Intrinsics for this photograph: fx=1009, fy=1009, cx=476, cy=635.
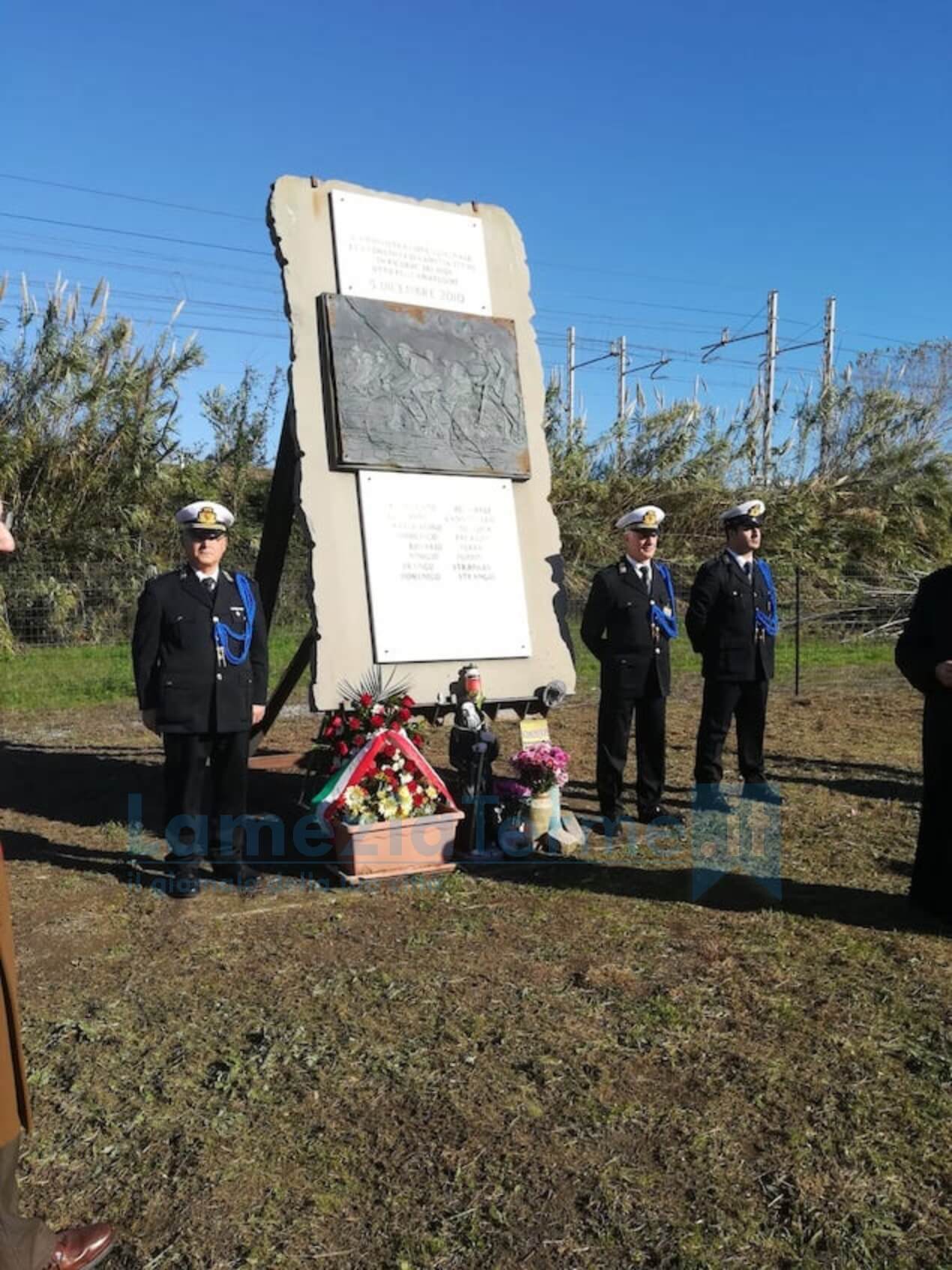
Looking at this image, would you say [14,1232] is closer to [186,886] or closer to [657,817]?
[186,886]

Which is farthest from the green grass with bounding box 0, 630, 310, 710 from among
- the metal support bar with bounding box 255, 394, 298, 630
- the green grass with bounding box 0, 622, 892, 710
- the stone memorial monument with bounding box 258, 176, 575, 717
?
the stone memorial monument with bounding box 258, 176, 575, 717

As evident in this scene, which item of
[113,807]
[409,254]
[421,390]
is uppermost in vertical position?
[409,254]

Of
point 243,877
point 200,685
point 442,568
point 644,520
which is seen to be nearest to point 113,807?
point 243,877

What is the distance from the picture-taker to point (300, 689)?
464 inches

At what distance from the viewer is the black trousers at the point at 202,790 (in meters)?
4.96

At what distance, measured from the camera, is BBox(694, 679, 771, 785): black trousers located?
6332 mm

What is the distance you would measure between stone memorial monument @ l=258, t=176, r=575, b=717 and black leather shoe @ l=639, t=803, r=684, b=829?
2.93 feet

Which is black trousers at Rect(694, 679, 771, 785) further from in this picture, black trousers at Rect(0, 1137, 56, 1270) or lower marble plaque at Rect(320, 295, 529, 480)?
black trousers at Rect(0, 1137, 56, 1270)

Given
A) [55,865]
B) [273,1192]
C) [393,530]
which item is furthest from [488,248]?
[273,1192]

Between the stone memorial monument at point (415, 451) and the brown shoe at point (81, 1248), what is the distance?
321cm

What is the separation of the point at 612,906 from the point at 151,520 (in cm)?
987

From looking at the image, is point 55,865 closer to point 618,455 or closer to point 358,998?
point 358,998

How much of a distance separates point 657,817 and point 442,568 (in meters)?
1.95

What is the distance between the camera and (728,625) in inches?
247
